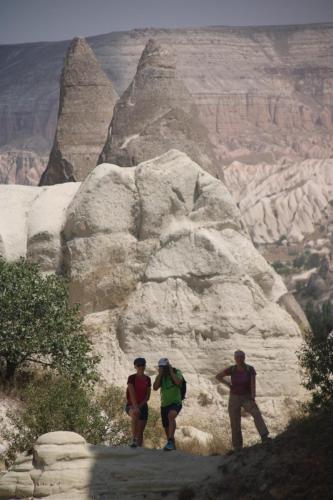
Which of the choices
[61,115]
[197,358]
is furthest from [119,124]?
[197,358]

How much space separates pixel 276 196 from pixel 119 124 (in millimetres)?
121957

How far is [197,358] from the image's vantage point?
22.6 metres

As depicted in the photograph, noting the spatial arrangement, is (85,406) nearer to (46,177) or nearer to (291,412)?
(291,412)

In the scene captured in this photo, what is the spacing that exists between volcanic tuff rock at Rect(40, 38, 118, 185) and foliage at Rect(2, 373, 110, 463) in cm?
2632

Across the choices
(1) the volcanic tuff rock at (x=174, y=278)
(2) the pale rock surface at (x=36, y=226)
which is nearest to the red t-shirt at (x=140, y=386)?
(1) the volcanic tuff rock at (x=174, y=278)

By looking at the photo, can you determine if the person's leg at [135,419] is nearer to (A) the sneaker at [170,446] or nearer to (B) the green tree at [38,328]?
(A) the sneaker at [170,446]

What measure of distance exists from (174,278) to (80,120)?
24715 mm

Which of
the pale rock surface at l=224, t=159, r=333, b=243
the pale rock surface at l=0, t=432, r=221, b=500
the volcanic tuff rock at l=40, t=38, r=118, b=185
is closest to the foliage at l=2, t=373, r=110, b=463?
the pale rock surface at l=0, t=432, r=221, b=500

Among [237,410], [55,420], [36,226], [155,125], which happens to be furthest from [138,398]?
[155,125]

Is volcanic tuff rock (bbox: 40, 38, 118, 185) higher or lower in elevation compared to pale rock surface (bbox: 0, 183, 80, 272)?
higher

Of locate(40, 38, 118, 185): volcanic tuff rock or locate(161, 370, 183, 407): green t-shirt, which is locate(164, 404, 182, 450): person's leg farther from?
locate(40, 38, 118, 185): volcanic tuff rock

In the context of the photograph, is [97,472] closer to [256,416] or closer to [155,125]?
[256,416]

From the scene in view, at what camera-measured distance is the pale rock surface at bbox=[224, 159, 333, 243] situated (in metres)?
155

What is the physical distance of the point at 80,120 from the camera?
46781 millimetres
